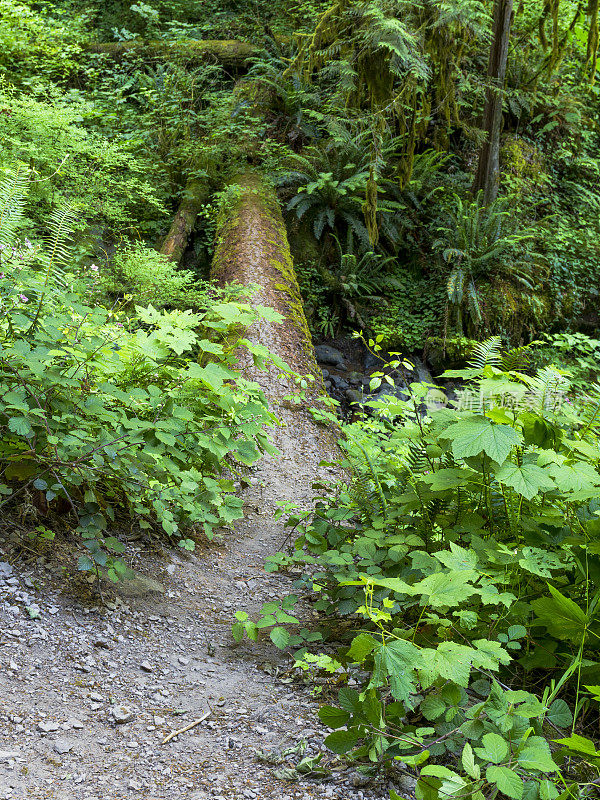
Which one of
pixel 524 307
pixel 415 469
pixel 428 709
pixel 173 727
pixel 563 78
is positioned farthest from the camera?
pixel 563 78

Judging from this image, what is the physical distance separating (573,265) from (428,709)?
26.6 feet

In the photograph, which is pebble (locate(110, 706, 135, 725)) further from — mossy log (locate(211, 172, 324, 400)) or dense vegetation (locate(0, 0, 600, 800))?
mossy log (locate(211, 172, 324, 400))

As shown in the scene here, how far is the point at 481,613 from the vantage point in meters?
1.72

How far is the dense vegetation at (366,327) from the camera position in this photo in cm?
152

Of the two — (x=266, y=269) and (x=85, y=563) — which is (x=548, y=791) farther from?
(x=266, y=269)

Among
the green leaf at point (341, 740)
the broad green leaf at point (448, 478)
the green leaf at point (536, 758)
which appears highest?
the broad green leaf at point (448, 478)

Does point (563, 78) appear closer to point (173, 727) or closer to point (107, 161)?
point (107, 161)

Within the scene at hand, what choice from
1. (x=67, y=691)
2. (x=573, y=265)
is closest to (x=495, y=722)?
(x=67, y=691)

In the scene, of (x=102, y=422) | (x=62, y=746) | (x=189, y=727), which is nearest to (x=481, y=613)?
(x=189, y=727)

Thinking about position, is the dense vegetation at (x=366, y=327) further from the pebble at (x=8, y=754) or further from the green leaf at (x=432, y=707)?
the pebble at (x=8, y=754)

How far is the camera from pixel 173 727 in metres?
1.67

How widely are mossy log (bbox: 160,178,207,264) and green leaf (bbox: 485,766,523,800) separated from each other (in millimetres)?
6084

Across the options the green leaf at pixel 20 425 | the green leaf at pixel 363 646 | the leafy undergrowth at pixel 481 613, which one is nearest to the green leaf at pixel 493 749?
the leafy undergrowth at pixel 481 613

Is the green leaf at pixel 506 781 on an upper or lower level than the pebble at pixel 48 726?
upper
